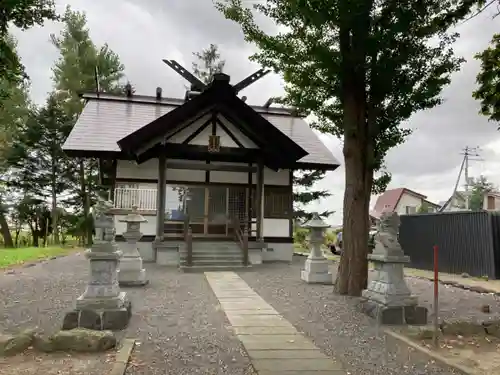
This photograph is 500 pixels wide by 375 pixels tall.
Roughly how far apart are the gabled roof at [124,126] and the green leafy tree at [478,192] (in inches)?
930

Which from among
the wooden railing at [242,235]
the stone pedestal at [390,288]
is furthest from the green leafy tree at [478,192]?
the stone pedestal at [390,288]

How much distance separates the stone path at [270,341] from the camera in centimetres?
387

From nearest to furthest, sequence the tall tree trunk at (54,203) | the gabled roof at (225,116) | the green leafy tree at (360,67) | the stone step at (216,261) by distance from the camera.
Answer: the green leafy tree at (360,67) < the stone step at (216,261) < the gabled roof at (225,116) < the tall tree trunk at (54,203)

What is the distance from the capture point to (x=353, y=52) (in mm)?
6961

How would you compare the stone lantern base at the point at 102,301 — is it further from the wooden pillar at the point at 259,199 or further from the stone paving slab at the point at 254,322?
the wooden pillar at the point at 259,199

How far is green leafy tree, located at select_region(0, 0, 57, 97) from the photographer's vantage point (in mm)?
4827

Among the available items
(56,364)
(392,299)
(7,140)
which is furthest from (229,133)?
(7,140)

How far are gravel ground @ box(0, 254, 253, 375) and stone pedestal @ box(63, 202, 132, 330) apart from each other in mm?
253

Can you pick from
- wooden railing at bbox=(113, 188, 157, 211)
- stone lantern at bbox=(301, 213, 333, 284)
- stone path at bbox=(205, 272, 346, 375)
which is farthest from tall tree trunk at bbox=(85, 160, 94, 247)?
stone path at bbox=(205, 272, 346, 375)

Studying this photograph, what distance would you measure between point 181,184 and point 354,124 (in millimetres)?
7432

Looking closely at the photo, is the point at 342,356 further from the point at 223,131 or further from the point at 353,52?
the point at 223,131

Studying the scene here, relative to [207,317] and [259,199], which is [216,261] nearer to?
[259,199]

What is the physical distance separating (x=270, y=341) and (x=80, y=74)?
22.9 meters

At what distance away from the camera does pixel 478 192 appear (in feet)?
124
